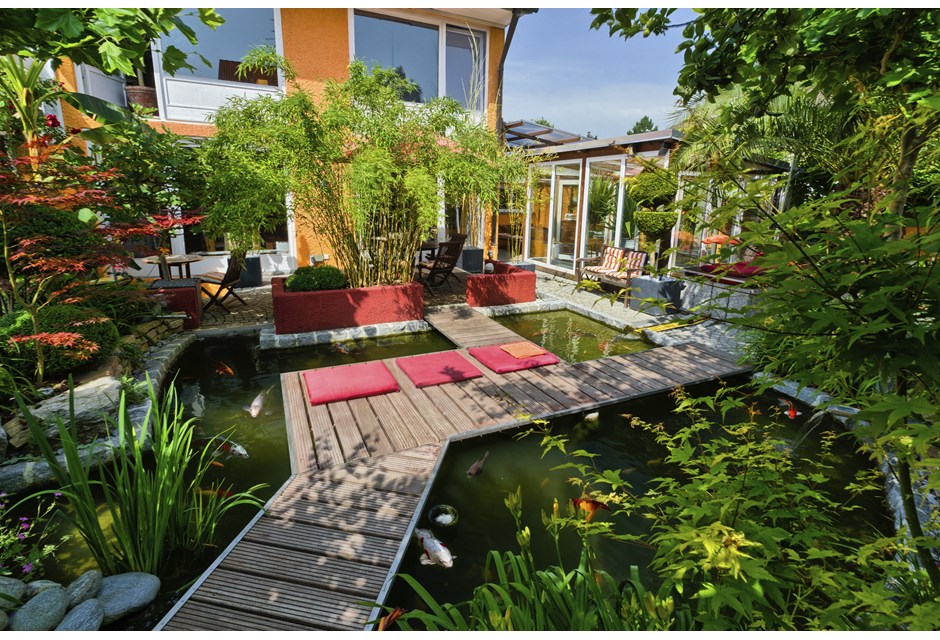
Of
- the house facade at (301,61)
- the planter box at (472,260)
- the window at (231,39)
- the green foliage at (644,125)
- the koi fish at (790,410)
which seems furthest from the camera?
the green foliage at (644,125)

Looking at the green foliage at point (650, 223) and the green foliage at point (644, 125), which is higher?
the green foliage at point (644, 125)

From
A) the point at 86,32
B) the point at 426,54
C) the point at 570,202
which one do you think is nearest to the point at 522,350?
the point at 86,32

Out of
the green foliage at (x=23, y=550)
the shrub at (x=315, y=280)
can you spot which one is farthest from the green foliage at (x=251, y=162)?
the green foliage at (x=23, y=550)

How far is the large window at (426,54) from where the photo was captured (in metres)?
10.6

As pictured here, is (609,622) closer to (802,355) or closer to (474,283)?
(802,355)

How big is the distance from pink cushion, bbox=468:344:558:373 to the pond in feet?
2.90

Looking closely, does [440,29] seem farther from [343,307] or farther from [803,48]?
[803,48]

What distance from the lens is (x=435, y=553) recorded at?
2.91m

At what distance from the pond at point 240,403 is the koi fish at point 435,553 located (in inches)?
51.4

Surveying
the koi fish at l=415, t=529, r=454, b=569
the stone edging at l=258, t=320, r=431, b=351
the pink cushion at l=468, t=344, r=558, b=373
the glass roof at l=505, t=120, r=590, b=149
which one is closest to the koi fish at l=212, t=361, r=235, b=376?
the stone edging at l=258, t=320, r=431, b=351

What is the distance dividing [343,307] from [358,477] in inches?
156

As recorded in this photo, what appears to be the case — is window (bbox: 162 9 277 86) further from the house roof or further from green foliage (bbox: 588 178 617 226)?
green foliage (bbox: 588 178 617 226)

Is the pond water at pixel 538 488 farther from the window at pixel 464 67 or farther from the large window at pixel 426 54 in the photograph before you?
the window at pixel 464 67

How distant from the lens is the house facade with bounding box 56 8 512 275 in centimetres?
948
